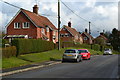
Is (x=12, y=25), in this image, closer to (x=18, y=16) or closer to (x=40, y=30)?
(x=18, y=16)

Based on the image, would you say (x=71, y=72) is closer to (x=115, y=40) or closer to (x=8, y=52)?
(x=8, y=52)

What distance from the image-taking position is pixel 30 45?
101ft

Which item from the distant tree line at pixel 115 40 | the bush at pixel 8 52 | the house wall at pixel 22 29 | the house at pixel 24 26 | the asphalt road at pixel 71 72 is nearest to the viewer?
the asphalt road at pixel 71 72

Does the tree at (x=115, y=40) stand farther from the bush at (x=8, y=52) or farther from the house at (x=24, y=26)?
the bush at (x=8, y=52)

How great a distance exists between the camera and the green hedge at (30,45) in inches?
1050

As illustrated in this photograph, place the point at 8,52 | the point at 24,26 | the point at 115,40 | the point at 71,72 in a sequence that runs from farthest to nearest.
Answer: the point at 115,40, the point at 24,26, the point at 8,52, the point at 71,72

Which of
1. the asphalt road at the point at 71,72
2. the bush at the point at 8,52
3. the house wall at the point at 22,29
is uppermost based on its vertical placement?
the house wall at the point at 22,29

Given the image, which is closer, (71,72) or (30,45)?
(71,72)

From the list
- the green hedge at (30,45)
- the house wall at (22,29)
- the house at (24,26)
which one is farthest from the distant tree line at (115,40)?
the green hedge at (30,45)

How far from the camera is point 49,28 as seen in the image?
56000 millimetres

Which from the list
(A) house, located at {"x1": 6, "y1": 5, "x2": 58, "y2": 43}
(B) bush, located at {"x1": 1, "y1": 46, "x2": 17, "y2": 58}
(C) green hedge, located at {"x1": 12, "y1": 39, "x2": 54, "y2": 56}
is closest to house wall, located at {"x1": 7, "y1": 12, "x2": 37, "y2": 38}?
(A) house, located at {"x1": 6, "y1": 5, "x2": 58, "y2": 43}

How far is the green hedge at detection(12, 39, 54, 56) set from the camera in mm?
26659

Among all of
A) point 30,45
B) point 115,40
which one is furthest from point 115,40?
point 30,45

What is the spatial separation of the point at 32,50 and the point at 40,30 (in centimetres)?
1976
